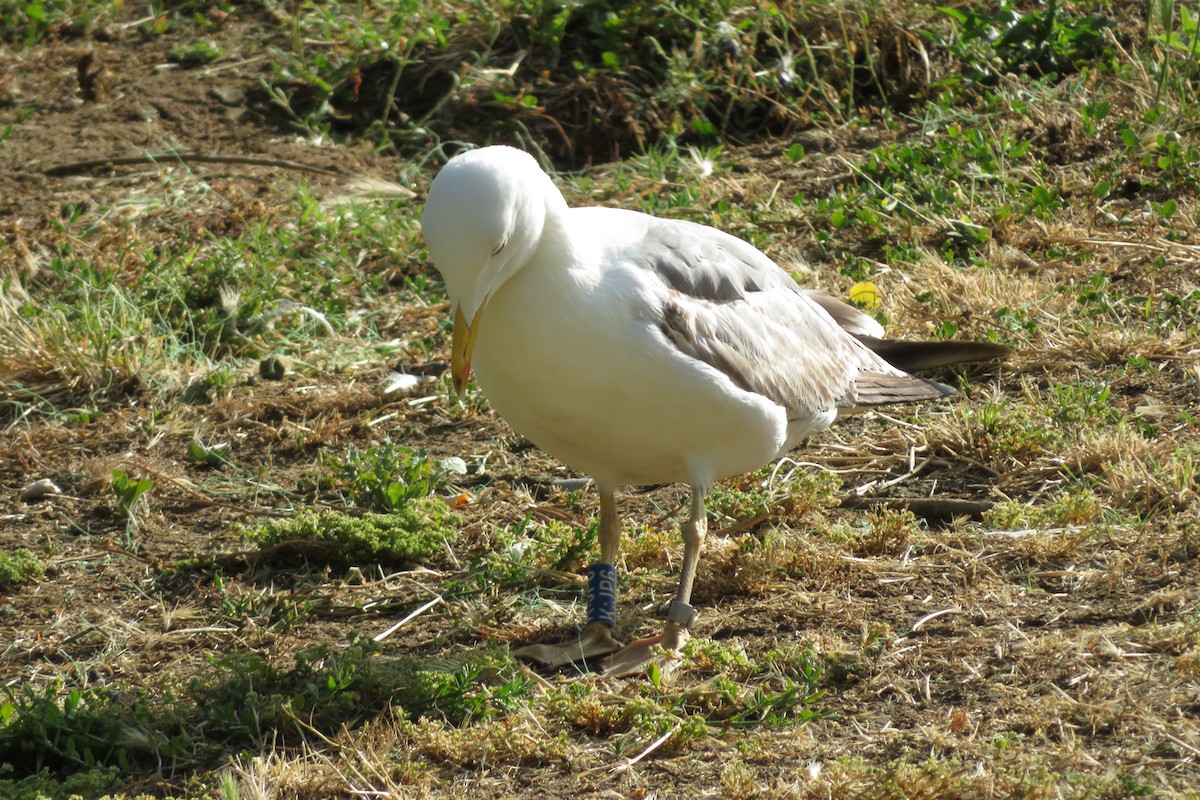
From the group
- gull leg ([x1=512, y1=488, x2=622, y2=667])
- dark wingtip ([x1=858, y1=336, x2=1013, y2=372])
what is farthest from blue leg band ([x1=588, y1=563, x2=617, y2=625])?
dark wingtip ([x1=858, y1=336, x2=1013, y2=372])

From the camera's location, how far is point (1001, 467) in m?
5.09

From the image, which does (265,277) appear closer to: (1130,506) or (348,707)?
(348,707)

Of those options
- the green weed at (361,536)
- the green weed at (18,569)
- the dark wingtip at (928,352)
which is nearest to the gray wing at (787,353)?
the dark wingtip at (928,352)

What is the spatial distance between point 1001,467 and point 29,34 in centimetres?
694

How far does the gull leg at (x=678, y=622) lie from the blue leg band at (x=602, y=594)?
0.13 meters

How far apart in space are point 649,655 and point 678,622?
0.48 feet

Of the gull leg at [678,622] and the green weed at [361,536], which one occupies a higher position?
the gull leg at [678,622]

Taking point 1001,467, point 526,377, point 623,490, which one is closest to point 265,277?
point 623,490

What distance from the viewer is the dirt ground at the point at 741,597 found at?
3.52 meters

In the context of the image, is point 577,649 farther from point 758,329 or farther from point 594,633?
point 758,329

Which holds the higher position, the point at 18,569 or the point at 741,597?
the point at 741,597

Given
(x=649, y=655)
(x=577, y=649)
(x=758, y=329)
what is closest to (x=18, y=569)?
(x=577, y=649)

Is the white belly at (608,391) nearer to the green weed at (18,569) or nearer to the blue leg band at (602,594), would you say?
the blue leg band at (602,594)

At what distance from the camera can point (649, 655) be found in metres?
4.19
